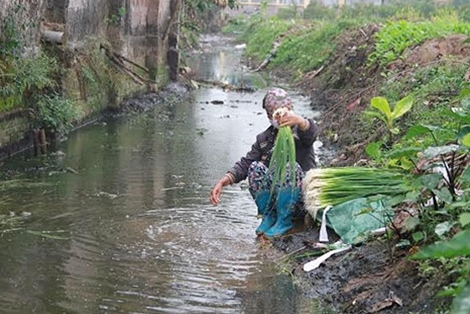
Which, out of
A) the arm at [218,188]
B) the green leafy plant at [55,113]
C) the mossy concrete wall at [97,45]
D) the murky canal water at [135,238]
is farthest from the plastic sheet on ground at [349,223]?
the green leafy plant at [55,113]

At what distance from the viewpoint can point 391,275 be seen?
17.9 ft

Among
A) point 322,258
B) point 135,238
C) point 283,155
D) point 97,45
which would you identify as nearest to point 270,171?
point 283,155

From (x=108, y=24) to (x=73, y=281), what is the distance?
38.4ft

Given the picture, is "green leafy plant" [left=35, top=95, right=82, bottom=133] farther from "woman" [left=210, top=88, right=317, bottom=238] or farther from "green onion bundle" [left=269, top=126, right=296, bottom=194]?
"green onion bundle" [left=269, top=126, right=296, bottom=194]

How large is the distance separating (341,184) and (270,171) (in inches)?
24.4

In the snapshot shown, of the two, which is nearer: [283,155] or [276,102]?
[283,155]

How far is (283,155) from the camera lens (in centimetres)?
677

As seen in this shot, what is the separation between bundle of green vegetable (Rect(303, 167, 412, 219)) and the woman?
0.19 metres

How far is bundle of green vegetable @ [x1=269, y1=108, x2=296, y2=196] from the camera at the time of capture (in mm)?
6766

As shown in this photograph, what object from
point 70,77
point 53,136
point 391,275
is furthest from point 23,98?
point 391,275

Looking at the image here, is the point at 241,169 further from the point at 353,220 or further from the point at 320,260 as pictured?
the point at 320,260

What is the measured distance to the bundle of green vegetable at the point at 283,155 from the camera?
22.2ft

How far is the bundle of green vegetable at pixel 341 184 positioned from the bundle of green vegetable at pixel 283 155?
0.65 feet

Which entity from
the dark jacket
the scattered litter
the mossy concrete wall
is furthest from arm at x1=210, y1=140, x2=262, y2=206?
the mossy concrete wall
